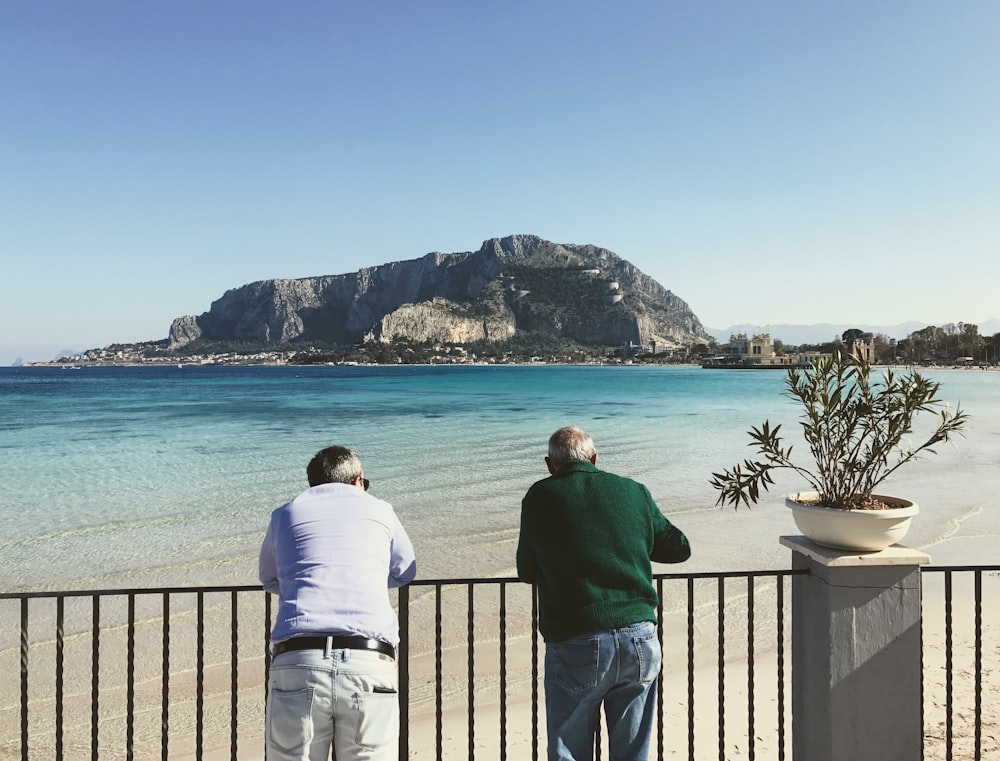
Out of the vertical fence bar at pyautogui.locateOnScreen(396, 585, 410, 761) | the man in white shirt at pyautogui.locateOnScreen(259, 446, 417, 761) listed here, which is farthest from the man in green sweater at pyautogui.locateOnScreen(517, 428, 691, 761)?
the vertical fence bar at pyautogui.locateOnScreen(396, 585, 410, 761)

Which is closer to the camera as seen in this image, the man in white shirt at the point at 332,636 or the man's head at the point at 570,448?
the man in white shirt at the point at 332,636

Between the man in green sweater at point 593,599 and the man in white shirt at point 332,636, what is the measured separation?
2.01ft

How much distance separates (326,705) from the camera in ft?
7.99

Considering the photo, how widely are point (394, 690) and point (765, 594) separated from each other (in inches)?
305

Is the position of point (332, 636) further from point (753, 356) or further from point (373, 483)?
point (753, 356)

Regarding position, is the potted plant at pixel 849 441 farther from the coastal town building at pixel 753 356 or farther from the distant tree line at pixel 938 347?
the coastal town building at pixel 753 356

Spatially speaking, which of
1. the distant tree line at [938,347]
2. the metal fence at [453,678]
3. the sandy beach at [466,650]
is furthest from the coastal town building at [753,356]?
the metal fence at [453,678]

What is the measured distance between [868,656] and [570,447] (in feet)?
5.77

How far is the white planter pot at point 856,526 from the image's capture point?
3129mm

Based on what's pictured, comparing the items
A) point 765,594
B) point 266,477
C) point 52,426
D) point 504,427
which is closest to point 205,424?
point 52,426

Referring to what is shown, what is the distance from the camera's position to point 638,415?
38938 mm

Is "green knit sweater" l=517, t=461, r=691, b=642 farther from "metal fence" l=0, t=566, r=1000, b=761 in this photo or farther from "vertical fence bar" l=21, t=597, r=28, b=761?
"vertical fence bar" l=21, t=597, r=28, b=761

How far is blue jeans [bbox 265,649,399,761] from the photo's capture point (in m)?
2.44

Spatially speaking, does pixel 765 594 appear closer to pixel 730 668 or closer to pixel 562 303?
pixel 730 668
